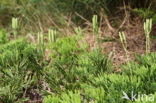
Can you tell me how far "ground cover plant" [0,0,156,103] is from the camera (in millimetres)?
1083

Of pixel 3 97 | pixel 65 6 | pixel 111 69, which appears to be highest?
pixel 65 6

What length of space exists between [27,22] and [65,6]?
610 mm

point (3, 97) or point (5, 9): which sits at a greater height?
point (5, 9)

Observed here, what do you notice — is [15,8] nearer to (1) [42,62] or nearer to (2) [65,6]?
(2) [65,6]

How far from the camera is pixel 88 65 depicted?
1.41 meters

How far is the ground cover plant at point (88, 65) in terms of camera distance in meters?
1.08

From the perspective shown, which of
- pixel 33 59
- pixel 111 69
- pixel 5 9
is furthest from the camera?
pixel 5 9

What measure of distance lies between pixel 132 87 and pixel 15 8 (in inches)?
126

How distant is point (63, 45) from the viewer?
1572mm

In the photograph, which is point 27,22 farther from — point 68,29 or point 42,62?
point 42,62

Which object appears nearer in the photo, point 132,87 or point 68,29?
point 132,87

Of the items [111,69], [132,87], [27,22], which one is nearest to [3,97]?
[111,69]

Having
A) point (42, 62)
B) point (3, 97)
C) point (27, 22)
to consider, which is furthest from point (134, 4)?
point (3, 97)

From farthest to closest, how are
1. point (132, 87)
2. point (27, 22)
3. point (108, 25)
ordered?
point (27, 22) → point (108, 25) → point (132, 87)
